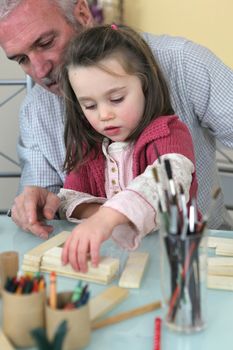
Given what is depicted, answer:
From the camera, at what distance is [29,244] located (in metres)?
1.12

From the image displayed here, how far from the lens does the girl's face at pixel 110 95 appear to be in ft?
3.74

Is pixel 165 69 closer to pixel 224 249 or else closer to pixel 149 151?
pixel 149 151

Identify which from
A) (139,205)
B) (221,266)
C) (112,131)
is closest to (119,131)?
(112,131)

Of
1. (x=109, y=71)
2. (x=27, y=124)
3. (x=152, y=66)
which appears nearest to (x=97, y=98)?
(x=109, y=71)

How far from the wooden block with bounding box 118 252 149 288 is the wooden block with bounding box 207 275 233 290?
0.12m

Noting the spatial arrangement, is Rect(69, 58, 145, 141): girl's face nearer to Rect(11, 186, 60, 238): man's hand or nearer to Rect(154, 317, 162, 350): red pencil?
Rect(11, 186, 60, 238): man's hand

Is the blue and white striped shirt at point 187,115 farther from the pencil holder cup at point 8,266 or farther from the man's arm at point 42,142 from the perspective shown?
the pencil holder cup at point 8,266

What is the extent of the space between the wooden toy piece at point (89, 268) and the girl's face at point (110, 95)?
32cm

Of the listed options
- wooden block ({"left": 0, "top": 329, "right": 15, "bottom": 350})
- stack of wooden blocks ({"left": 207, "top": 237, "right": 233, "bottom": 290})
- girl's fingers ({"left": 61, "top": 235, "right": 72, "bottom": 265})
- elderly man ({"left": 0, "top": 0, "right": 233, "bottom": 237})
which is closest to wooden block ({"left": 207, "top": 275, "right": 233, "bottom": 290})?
stack of wooden blocks ({"left": 207, "top": 237, "right": 233, "bottom": 290})

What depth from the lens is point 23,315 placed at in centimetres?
71

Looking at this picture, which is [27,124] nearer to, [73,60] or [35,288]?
[73,60]

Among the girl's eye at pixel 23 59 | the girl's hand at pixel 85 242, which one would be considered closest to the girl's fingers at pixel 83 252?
the girl's hand at pixel 85 242

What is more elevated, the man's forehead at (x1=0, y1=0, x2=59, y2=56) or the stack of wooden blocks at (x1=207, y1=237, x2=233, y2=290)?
the man's forehead at (x1=0, y1=0, x2=59, y2=56)

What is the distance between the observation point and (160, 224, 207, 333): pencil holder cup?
0.71 metres
